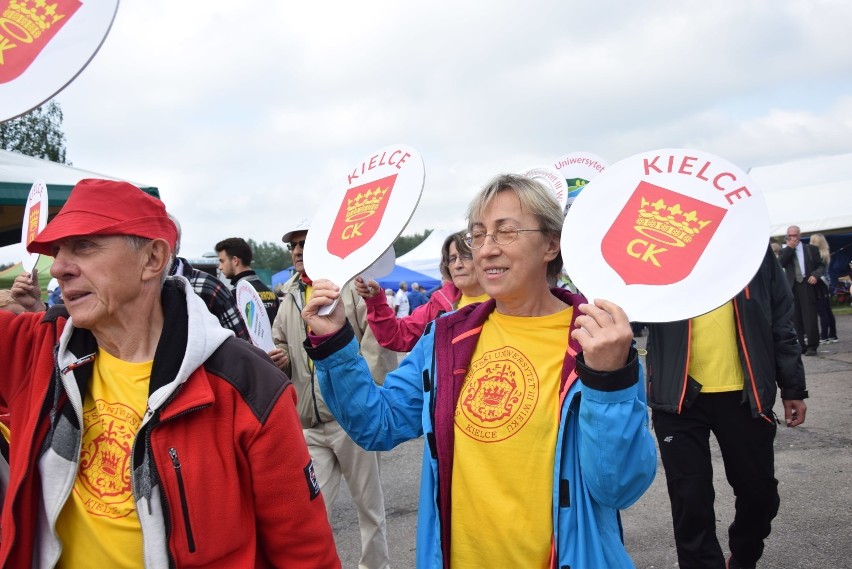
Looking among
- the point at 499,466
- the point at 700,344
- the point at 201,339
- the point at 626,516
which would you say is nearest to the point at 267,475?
the point at 201,339

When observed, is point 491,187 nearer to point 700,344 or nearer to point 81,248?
point 81,248

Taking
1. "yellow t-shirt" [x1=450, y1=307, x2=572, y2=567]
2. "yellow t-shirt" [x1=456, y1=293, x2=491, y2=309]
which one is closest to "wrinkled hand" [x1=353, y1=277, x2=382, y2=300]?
"yellow t-shirt" [x1=456, y1=293, x2=491, y2=309]

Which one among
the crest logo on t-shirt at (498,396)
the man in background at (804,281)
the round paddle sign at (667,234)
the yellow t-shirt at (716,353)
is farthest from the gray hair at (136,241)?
the man in background at (804,281)

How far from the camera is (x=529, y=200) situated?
2.16 meters

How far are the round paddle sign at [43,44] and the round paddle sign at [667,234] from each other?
1.36 meters

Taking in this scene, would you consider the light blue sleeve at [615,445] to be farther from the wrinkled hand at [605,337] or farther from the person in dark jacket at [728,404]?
the person in dark jacket at [728,404]

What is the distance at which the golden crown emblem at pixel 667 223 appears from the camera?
1.81 meters

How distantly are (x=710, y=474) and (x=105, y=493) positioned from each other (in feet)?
9.99

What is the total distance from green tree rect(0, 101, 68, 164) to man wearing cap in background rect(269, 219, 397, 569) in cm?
1693

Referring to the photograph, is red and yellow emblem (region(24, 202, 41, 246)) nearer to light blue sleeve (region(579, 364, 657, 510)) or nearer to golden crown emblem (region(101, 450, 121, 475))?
golden crown emblem (region(101, 450, 121, 475))

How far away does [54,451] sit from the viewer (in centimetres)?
166

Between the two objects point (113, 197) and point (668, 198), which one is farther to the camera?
point (668, 198)

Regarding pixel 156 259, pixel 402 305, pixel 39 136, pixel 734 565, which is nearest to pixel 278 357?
pixel 156 259

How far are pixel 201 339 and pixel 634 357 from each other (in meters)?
1.12
